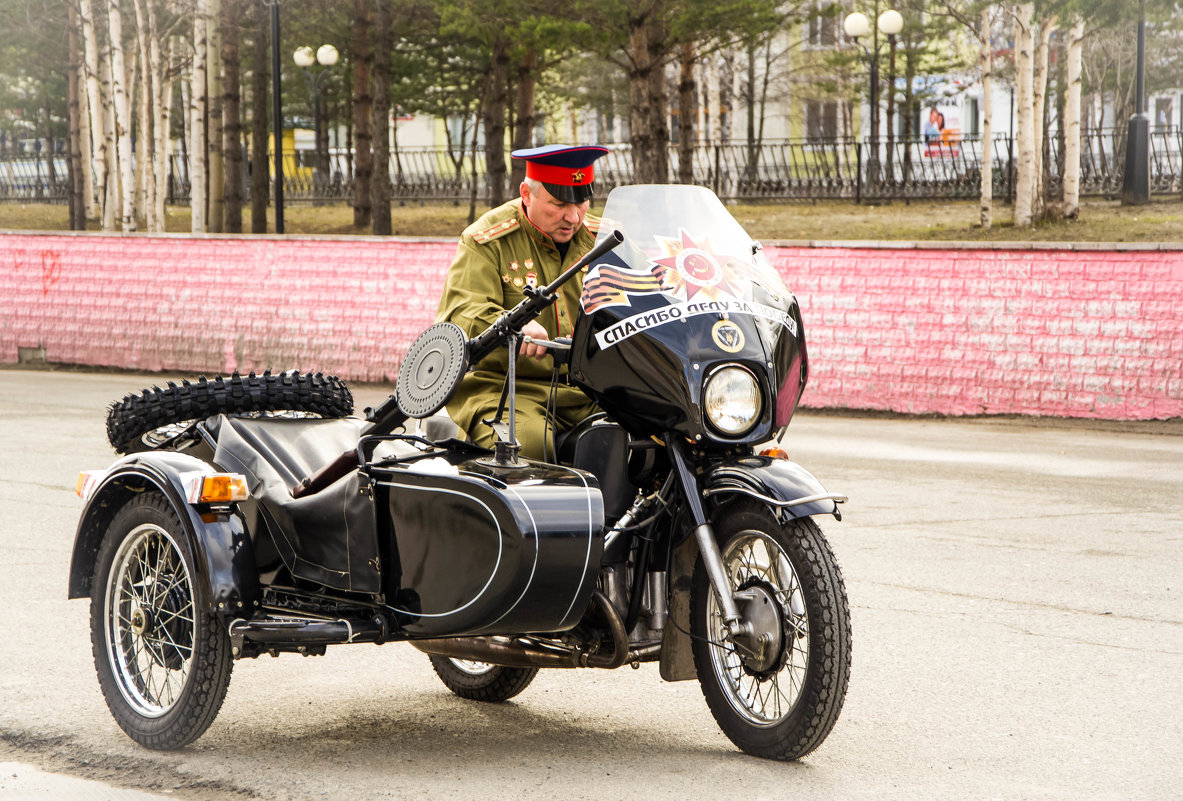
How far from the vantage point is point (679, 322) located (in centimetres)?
413

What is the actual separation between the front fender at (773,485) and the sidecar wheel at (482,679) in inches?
49.8

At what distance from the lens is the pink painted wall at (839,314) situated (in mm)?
13500

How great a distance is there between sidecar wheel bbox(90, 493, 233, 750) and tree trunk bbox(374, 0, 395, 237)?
73.8 feet

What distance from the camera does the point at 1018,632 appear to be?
19.7ft

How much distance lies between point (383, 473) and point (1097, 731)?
2429mm

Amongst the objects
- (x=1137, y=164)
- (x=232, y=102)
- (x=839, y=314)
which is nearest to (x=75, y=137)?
(x=232, y=102)

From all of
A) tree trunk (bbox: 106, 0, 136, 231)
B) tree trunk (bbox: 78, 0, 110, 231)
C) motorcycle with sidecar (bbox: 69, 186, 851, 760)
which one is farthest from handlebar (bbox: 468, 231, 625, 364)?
tree trunk (bbox: 78, 0, 110, 231)

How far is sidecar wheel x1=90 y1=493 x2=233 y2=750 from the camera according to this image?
4332 mm

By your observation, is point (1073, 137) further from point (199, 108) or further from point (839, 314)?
point (199, 108)

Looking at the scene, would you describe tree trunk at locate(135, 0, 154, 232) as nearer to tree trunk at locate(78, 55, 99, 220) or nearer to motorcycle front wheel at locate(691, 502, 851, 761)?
tree trunk at locate(78, 55, 99, 220)

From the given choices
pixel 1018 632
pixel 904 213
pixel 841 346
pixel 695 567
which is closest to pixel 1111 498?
pixel 1018 632

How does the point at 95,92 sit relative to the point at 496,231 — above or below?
above

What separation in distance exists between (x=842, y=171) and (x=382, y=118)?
11689 millimetres

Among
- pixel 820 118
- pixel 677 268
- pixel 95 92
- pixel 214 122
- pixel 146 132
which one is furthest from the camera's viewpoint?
pixel 820 118
